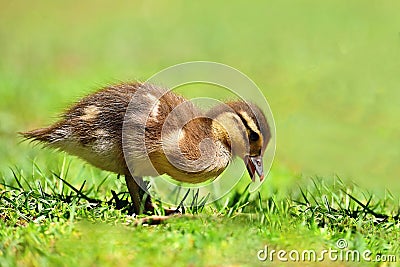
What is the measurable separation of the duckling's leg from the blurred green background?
0.94m

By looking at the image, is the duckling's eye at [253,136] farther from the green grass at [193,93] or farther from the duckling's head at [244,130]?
the green grass at [193,93]

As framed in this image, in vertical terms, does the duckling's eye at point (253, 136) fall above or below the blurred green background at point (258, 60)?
below

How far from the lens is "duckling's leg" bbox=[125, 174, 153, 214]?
16.6 feet

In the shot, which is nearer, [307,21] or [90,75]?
[90,75]

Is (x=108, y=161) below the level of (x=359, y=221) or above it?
above

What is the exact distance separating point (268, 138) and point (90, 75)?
23.9ft

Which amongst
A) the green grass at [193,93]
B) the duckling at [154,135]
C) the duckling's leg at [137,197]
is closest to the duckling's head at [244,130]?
the duckling at [154,135]

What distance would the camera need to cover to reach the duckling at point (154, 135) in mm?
5121

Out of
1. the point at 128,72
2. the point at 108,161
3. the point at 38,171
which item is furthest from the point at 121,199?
the point at 128,72

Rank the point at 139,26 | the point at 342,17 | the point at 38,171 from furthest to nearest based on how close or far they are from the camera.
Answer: the point at 139,26 → the point at 342,17 → the point at 38,171

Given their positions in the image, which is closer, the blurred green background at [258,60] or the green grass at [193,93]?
the green grass at [193,93]

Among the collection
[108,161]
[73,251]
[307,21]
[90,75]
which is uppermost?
[307,21]

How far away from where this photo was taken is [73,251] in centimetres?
398

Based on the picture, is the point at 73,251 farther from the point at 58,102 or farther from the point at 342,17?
the point at 342,17
